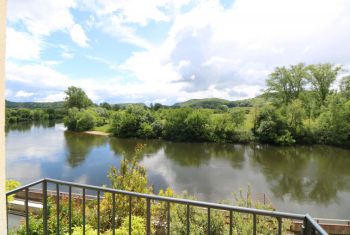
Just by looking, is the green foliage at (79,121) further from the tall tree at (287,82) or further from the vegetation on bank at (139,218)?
the vegetation on bank at (139,218)

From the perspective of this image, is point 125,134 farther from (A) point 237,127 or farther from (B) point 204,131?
(A) point 237,127

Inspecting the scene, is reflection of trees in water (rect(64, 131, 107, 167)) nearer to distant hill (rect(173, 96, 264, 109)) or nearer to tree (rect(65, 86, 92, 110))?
distant hill (rect(173, 96, 264, 109))

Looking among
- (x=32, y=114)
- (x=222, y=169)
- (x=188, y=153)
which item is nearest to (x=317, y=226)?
(x=222, y=169)

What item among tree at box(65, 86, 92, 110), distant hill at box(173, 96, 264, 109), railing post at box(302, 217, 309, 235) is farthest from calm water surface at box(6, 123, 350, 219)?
tree at box(65, 86, 92, 110)

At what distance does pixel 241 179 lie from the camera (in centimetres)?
1480

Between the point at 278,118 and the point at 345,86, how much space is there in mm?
9512

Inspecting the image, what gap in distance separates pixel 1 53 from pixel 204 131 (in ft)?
91.6

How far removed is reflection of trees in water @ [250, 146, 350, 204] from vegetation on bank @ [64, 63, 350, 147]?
1949 mm

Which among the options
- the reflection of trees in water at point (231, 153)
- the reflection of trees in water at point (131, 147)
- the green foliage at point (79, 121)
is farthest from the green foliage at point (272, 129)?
Answer: the green foliage at point (79, 121)

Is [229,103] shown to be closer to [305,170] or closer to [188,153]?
[188,153]

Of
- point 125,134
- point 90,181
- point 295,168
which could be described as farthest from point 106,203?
point 125,134

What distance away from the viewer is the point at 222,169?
55.7 ft

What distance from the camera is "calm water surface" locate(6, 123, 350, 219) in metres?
12.3

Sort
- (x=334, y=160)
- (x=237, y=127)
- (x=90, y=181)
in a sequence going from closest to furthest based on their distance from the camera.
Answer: (x=90, y=181)
(x=334, y=160)
(x=237, y=127)
